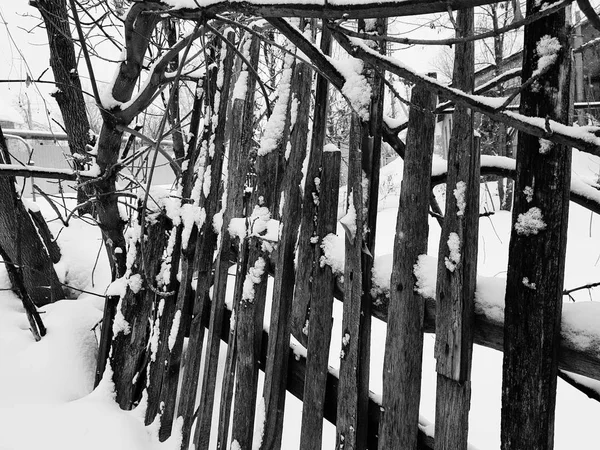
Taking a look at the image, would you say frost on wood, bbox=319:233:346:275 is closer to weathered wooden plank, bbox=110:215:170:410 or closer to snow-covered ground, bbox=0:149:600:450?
snow-covered ground, bbox=0:149:600:450

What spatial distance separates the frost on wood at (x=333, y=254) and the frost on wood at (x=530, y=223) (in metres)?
0.57

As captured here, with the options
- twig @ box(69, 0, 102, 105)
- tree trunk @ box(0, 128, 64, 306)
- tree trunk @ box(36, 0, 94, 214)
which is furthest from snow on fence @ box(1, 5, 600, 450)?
tree trunk @ box(36, 0, 94, 214)

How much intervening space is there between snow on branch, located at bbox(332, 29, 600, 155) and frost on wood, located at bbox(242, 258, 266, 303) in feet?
3.27

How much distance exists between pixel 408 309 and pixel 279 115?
33.5 inches

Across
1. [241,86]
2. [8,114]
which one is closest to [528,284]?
[241,86]

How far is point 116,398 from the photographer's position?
2576 mm

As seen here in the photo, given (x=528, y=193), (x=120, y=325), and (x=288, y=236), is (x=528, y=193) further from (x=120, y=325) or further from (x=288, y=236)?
(x=120, y=325)

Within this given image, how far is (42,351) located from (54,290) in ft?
2.56

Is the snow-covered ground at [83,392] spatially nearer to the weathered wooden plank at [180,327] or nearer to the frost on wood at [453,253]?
the weathered wooden plank at [180,327]

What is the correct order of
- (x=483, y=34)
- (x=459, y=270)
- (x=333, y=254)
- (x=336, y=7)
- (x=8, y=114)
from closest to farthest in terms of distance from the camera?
(x=483, y=34)
(x=336, y=7)
(x=459, y=270)
(x=333, y=254)
(x=8, y=114)

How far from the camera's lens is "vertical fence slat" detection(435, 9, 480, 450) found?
1081mm

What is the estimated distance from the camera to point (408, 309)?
4.01ft

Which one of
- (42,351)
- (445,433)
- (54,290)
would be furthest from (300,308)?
(54,290)

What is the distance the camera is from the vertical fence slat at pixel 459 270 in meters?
1.08
